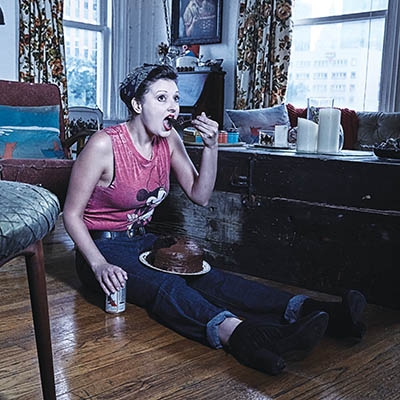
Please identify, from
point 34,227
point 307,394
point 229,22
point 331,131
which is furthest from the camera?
point 229,22

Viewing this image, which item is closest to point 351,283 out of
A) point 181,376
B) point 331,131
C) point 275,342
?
point 331,131

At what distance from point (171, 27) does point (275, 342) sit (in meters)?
4.87

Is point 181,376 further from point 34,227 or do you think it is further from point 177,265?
point 34,227

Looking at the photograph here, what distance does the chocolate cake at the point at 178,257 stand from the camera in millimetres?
1849

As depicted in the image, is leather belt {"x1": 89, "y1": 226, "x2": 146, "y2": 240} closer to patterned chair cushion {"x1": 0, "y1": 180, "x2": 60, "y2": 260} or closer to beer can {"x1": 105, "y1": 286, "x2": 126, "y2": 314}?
beer can {"x1": 105, "y1": 286, "x2": 126, "y2": 314}

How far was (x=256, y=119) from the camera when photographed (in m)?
4.41

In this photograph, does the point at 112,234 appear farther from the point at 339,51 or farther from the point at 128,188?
the point at 339,51

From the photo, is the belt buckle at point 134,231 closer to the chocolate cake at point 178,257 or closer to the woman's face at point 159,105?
the chocolate cake at point 178,257

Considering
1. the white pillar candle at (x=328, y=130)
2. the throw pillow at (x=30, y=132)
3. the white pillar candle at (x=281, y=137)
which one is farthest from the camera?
the throw pillow at (x=30, y=132)

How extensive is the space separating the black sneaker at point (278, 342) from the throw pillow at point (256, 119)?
296 centimetres

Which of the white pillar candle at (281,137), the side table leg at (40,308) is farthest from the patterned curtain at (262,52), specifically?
the side table leg at (40,308)

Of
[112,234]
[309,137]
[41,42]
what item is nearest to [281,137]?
[309,137]

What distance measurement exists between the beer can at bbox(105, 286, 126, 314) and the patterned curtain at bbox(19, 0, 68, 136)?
11.3 ft

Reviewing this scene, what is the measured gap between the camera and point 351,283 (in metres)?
2.08
